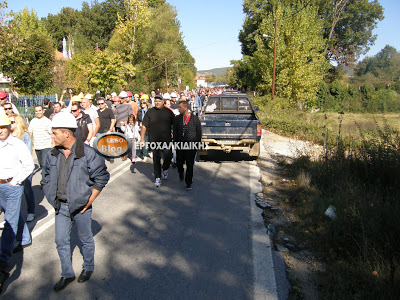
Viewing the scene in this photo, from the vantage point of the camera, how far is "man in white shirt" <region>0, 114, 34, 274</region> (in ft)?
12.9

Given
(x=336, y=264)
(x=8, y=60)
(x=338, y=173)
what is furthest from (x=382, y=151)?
(x=8, y=60)

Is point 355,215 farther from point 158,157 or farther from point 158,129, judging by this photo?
point 158,129

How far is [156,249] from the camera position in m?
4.51

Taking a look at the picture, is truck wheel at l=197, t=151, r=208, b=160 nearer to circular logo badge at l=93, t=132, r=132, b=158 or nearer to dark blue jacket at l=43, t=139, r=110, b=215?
circular logo badge at l=93, t=132, r=132, b=158

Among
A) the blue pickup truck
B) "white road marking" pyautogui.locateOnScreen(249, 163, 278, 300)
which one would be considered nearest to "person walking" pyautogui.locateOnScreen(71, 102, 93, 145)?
the blue pickup truck

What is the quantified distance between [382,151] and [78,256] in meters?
5.36

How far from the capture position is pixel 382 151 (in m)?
6.23

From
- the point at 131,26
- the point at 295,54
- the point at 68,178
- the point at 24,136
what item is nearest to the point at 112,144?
the point at 24,136

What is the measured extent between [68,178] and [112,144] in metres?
5.44

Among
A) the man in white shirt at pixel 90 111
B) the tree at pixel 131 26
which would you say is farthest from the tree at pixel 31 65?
the tree at pixel 131 26

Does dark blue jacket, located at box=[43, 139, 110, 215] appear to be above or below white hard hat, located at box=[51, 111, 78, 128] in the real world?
below

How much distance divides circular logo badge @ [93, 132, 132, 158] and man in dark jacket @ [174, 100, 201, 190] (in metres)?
1.70

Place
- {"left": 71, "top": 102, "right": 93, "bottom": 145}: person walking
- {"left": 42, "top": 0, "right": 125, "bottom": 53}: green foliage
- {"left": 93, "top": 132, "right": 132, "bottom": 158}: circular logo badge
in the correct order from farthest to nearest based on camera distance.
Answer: {"left": 42, "top": 0, "right": 125, "bottom": 53}: green foliage → {"left": 93, "top": 132, "right": 132, "bottom": 158}: circular logo badge → {"left": 71, "top": 102, "right": 93, "bottom": 145}: person walking

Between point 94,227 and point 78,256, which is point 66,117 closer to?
point 78,256
